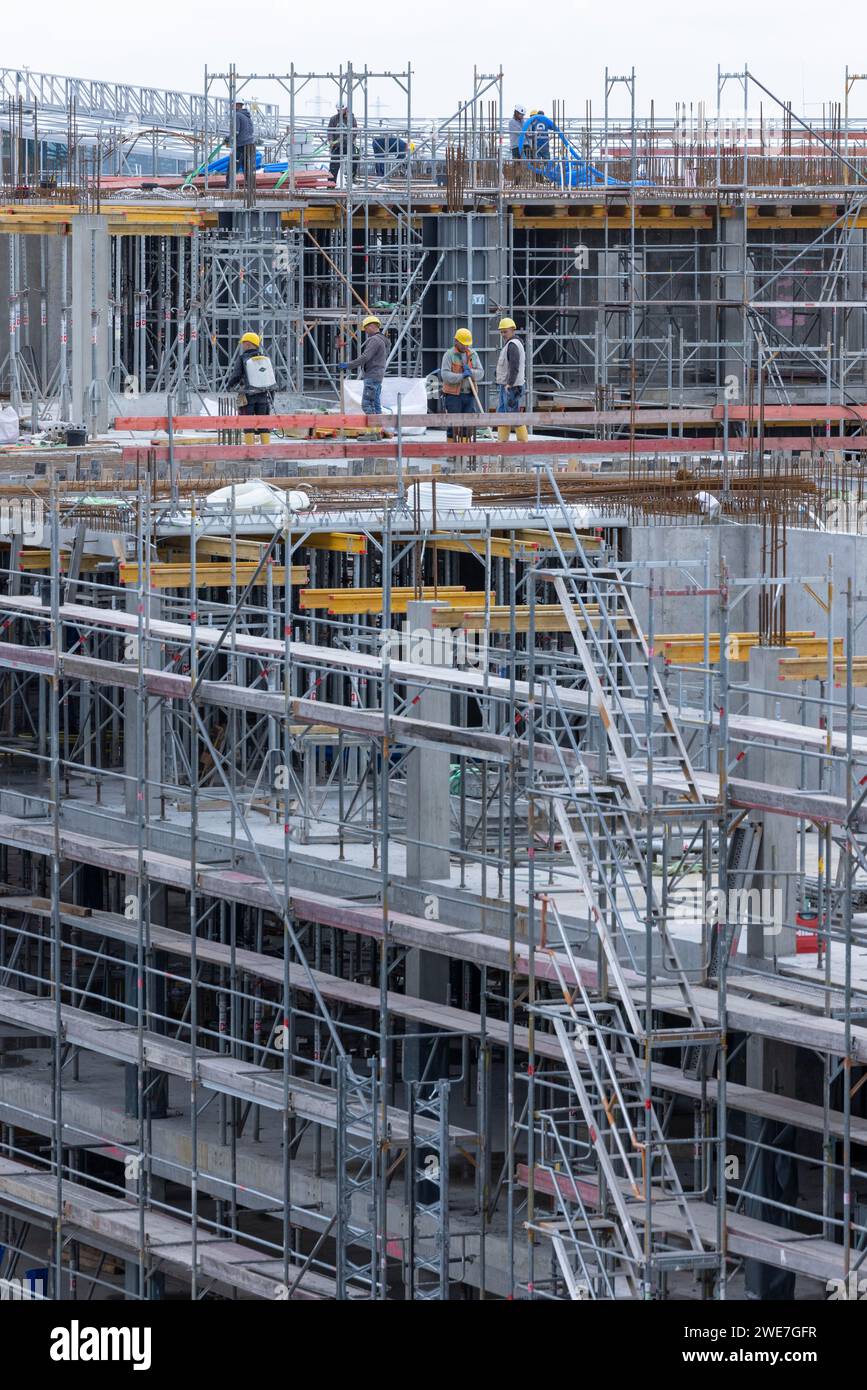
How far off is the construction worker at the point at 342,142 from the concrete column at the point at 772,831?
28.1 meters

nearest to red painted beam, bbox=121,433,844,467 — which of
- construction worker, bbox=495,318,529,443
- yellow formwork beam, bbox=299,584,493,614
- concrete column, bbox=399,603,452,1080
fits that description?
construction worker, bbox=495,318,529,443

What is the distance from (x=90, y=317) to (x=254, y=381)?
Result: 4.92 meters

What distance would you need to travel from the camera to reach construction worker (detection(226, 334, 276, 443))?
39.8m

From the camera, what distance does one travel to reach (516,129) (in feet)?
192

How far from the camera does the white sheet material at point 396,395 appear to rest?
146ft

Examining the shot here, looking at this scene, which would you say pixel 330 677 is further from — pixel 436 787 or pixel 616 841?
pixel 616 841

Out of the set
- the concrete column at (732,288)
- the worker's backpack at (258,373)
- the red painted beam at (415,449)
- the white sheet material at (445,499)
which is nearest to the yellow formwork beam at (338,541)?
the white sheet material at (445,499)

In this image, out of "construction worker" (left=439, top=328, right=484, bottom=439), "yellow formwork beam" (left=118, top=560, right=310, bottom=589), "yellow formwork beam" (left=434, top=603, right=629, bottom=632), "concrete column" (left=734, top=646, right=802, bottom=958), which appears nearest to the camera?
"concrete column" (left=734, top=646, right=802, bottom=958)

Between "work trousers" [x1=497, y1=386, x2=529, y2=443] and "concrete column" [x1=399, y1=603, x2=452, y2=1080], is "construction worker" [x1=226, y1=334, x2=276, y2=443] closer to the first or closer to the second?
"work trousers" [x1=497, y1=386, x2=529, y2=443]

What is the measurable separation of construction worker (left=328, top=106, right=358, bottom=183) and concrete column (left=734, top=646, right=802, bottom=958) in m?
28.1

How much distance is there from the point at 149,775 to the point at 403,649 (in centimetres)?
477

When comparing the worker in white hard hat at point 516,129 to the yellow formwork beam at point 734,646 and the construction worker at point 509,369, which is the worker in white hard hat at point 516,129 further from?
the yellow formwork beam at point 734,646
